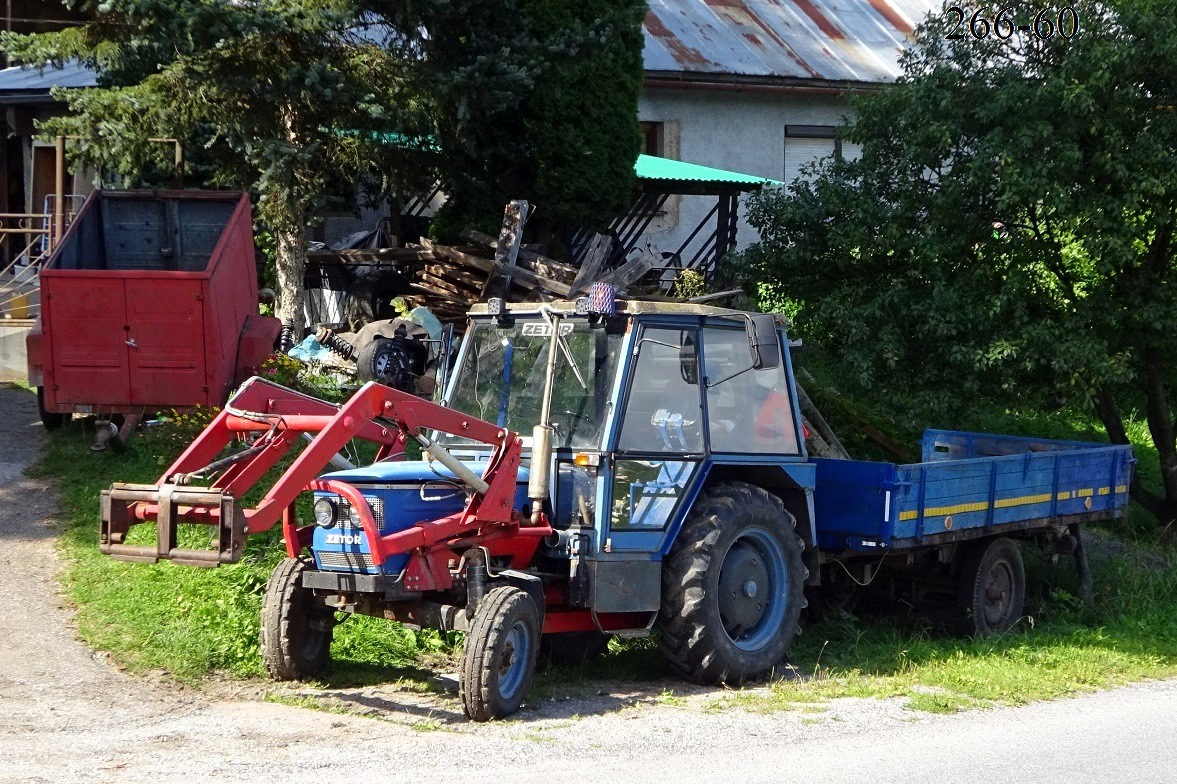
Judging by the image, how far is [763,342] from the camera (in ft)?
26.2

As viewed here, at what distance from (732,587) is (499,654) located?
1.88 meters

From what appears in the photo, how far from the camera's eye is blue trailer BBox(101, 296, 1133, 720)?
721 cm

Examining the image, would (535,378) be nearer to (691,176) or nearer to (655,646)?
(655,646)

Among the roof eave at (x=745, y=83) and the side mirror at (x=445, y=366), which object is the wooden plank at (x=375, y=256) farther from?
the side mirror at (x=445, y=366)

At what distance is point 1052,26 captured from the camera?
12.3 metres

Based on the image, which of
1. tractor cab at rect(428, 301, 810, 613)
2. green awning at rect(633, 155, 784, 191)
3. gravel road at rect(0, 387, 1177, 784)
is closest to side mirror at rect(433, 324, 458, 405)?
tractor cab at rect(428, 301, 810, 613)

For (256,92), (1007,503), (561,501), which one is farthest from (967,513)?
(256,92)

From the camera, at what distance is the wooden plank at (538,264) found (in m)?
14.9

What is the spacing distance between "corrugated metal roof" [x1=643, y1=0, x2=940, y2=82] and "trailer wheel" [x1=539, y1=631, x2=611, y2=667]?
44.2 ft

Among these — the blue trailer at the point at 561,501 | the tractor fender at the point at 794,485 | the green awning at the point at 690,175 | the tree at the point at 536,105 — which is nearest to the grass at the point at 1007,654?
the blue trailer at the point at 561,501

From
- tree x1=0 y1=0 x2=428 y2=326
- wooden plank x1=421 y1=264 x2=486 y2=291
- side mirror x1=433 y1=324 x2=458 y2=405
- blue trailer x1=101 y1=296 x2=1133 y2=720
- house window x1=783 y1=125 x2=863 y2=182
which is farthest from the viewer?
house window x1=783 y1=125 x2=863 y2=182

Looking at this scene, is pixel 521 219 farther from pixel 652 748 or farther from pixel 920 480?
pixel 652 748

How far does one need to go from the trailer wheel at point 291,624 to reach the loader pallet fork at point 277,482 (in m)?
0.16

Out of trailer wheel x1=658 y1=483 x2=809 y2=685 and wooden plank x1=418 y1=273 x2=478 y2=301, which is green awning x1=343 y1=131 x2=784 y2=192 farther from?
trailer wheel x1=658 y1=483 x2=809 y2=685
